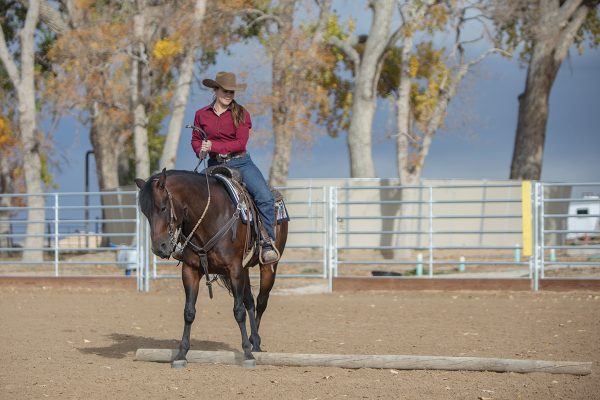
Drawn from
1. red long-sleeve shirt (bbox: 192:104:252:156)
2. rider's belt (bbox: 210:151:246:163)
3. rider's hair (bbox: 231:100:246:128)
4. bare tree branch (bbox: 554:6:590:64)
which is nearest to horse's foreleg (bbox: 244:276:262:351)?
rider's belt (bbox: 210:151:246:163)

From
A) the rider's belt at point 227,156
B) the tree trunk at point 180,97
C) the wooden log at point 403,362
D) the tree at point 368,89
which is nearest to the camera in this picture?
the wooden log at point 403,362

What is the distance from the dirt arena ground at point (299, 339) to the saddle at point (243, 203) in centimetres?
116

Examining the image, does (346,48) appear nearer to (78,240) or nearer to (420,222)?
(420,222)

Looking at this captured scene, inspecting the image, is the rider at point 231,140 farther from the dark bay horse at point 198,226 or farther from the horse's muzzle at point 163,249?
the horse's muzzle at point 163,249

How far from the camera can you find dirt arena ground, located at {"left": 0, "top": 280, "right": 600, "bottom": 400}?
729 centimetres

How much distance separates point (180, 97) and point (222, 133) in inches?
591

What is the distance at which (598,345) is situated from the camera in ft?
32.3

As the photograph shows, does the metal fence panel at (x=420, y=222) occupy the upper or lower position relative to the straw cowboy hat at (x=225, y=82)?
lower

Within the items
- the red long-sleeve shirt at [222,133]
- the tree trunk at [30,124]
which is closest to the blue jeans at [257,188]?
the red long-sleeve shirt at [222,133]

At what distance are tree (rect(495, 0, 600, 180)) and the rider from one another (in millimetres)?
19242

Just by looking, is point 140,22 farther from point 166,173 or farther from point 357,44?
point 166,173

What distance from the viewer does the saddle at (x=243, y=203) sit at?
27.9 feet

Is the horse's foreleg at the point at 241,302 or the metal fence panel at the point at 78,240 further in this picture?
the metal fence panel at the point at 78,240

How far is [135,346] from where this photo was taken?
10.1m
